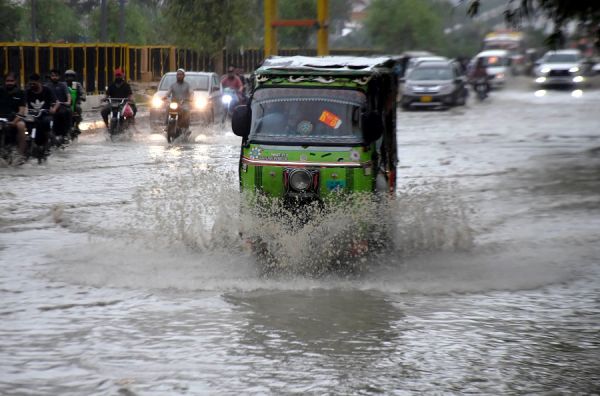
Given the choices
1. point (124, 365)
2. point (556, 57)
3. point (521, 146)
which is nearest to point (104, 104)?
point (521, 146)

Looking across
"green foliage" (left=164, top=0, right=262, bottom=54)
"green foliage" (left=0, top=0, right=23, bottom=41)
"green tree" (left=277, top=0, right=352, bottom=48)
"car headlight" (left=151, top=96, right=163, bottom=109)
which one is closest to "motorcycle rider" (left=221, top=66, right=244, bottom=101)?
"car headlight" (left=151, top=96, right=163, bottom=109)

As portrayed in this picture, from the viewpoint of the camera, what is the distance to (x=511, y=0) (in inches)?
386

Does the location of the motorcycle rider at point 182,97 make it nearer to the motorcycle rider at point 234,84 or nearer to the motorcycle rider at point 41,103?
the motorcycle rider at point 41,103

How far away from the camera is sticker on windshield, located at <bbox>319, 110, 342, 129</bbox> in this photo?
11617 millimetres

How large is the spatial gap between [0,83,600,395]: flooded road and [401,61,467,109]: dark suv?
77.2 feet

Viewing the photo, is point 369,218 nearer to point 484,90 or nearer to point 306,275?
point 306,275

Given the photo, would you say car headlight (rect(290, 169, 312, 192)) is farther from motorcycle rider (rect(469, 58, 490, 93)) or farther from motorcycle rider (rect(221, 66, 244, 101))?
motorcycle rider (rect(469, 58, 490, 93))

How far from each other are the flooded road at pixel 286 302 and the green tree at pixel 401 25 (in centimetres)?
8312

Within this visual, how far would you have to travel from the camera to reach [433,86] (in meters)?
41.9

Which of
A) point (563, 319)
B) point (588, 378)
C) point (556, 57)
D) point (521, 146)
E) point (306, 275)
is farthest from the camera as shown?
point (556, 57)

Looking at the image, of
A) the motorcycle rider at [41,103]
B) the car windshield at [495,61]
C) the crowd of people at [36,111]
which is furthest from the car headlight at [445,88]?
the motorcycle rider at [41,103]

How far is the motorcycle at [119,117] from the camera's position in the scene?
27062 mm

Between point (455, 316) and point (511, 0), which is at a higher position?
point (511, 0)

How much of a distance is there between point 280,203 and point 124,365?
152 inches
